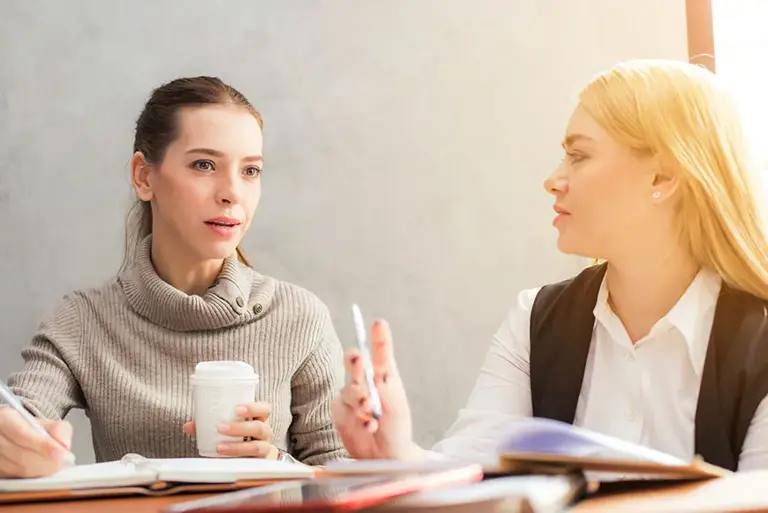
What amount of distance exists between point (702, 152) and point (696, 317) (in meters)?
0.26

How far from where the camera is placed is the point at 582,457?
779 millimetres

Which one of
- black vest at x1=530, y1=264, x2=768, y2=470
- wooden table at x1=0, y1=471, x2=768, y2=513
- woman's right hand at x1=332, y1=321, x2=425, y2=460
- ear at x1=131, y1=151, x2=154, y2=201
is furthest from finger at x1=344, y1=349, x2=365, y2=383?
ear at x1=131, y1=151, x2=154, y2=201

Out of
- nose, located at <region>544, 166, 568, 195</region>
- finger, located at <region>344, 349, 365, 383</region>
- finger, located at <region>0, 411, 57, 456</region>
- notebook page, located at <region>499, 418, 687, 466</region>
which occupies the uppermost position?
nose, located at <region>544, 166, 568, 195</region>

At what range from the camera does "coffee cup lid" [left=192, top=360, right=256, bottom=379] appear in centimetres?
121

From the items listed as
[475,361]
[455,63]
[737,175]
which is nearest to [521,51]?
[455,63]

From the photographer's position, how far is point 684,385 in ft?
4.45

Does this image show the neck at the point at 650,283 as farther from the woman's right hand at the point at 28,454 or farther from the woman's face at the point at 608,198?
the woman's right hand at the point at 28,454

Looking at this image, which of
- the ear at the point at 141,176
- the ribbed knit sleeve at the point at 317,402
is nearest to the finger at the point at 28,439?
the ribbed knit sleeve at the point at 317,402

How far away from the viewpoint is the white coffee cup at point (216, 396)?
121cm

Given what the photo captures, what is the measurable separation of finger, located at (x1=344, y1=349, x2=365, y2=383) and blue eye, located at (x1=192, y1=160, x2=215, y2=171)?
80 cm

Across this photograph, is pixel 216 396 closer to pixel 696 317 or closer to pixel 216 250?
pixel 216 250

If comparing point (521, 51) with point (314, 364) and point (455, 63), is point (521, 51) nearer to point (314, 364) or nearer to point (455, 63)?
point (455, 63)

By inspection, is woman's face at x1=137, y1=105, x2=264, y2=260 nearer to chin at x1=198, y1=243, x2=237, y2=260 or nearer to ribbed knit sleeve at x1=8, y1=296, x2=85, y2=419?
chin at x1=198, y1=243, x2=237, y2=260

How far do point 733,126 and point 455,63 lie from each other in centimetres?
96
